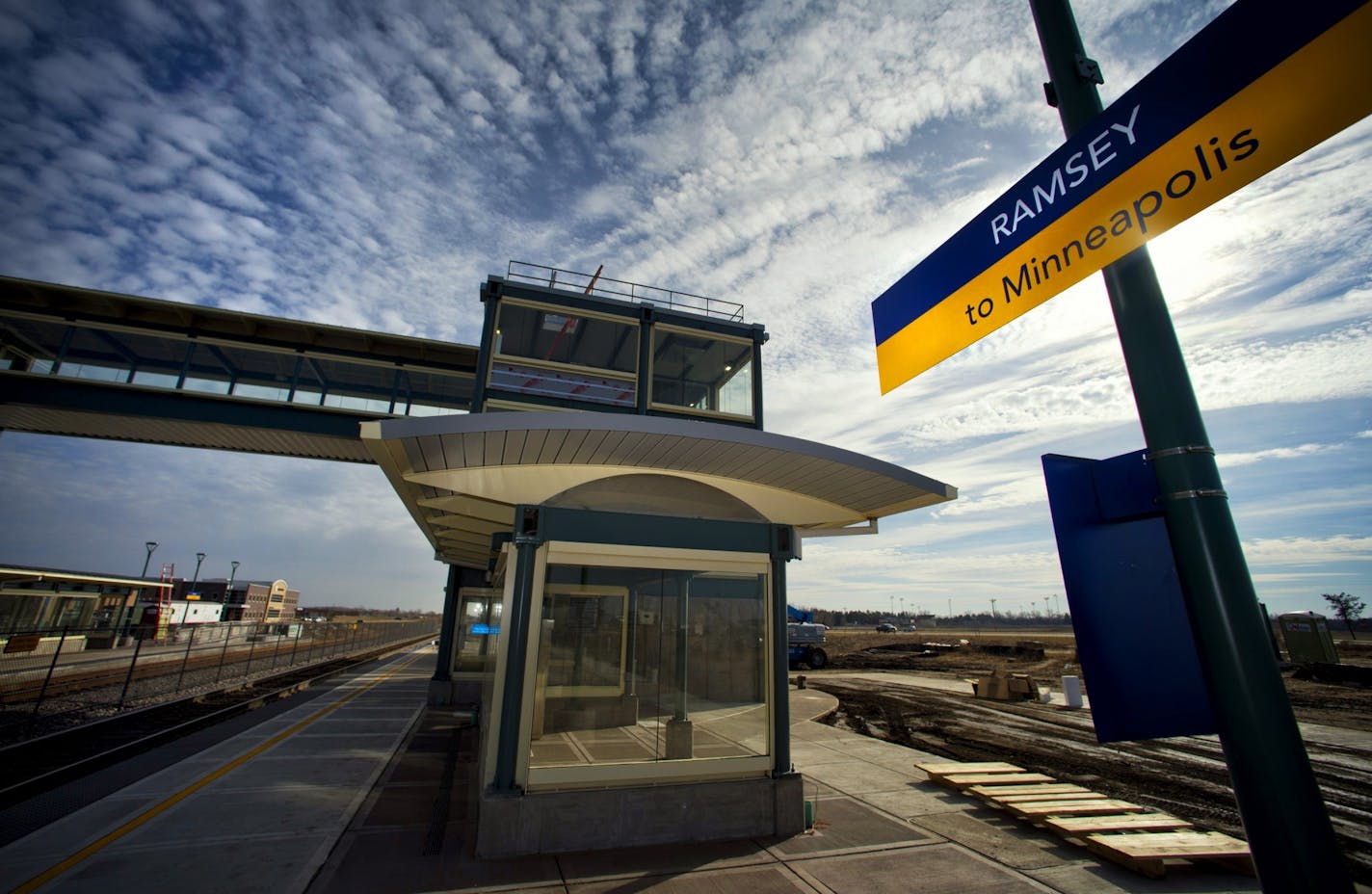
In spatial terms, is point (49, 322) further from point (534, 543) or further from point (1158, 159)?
point (1158, 159)

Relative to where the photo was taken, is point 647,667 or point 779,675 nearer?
point 647,667

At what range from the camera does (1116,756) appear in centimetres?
1095

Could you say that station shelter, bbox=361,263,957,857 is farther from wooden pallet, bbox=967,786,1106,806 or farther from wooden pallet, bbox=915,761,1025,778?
wooden pallet, bbox=915,761,1025,778

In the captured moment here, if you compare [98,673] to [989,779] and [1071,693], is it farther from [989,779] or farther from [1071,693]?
[1071,693]

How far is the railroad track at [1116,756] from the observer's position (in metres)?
7.68

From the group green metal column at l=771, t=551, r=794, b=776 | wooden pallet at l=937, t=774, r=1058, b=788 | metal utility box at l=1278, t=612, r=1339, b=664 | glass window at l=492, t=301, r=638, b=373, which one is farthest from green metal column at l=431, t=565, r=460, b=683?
metal utility box at l=1278, t=612, r=1339, b=664

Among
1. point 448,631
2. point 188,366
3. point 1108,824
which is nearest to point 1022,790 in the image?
point 1108,824

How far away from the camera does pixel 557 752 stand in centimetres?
625

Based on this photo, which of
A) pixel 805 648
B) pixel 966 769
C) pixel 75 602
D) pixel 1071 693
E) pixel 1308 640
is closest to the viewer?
pixel 966 769

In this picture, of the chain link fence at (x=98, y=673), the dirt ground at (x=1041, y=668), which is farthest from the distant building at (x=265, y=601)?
the dirt ground at (x=1041, y=668)

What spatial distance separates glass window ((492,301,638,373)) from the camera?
13.1 meters

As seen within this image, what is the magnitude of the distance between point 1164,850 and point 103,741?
55.8 feet

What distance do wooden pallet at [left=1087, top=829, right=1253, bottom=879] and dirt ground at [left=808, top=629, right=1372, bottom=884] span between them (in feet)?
3.83

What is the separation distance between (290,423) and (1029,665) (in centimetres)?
3747
